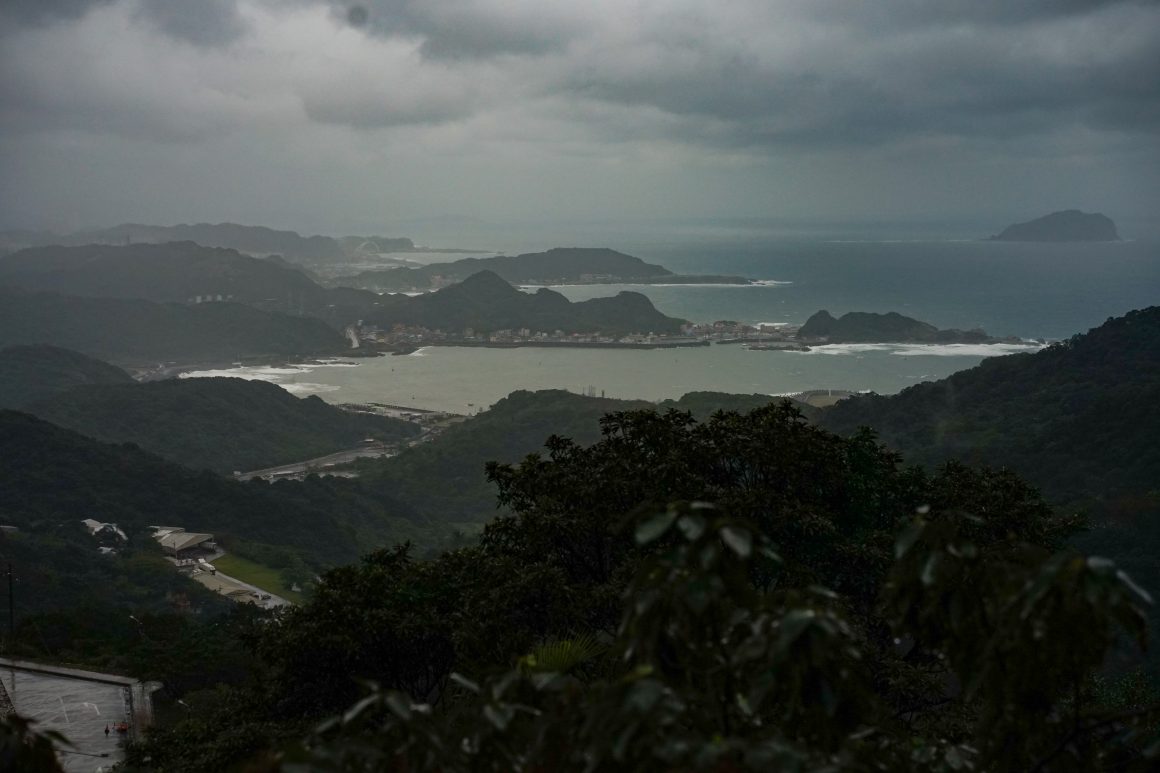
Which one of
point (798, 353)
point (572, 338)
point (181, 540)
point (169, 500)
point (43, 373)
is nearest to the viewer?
point (181, 540)

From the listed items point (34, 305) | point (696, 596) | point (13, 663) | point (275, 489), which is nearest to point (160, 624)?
point (13, 663)

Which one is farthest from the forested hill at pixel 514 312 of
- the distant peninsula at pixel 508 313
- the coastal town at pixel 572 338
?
the coastal town at pixel 572 338

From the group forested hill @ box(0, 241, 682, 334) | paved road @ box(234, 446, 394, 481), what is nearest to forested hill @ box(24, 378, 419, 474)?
paved road @ box(234, 446, 394, 481)

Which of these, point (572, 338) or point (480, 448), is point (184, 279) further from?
point (480, 448)

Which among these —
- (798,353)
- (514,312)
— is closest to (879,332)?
(798,353)

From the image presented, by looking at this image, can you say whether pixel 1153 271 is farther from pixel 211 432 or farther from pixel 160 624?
pixel 160 624

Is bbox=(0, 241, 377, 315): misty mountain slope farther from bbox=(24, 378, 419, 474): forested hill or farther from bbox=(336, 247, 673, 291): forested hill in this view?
bbox=(24, 378, 419, 474): forested hill
